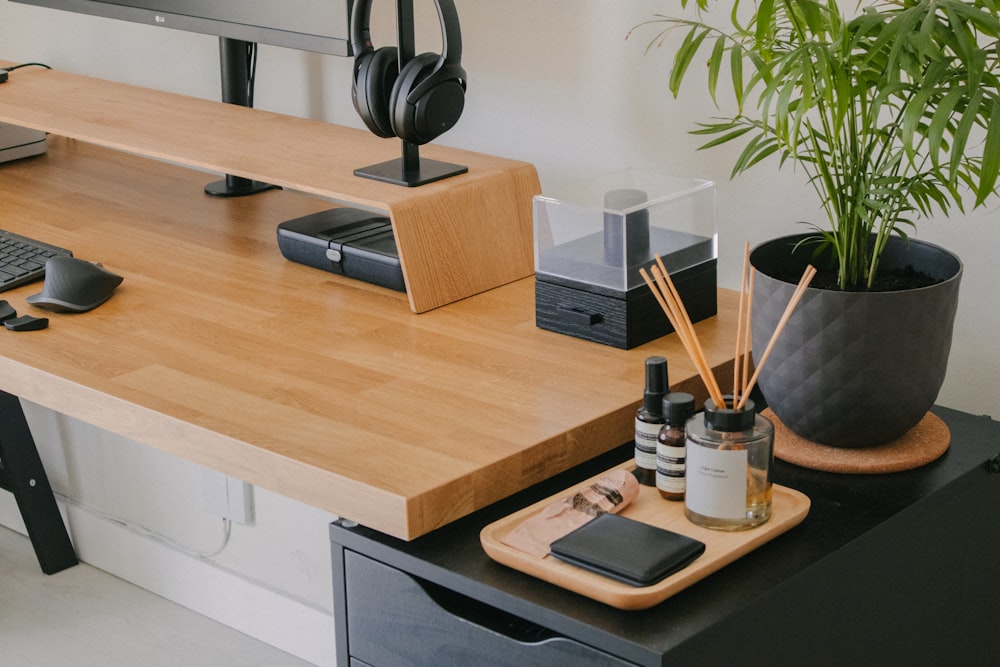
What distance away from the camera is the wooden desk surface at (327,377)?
1082 mm

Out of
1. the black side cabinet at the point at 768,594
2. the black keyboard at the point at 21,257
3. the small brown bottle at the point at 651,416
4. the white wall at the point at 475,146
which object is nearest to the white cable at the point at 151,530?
the white wall at the point at 475,146

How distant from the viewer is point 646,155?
1650 millimetres

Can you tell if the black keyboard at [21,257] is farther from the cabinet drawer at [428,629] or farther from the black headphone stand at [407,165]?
the cabinet drawer at [428,629]

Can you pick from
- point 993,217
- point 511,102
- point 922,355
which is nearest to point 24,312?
point 511,102

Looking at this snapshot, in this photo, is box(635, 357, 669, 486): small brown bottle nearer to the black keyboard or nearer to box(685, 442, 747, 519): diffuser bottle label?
box(685, 442, 747, 519): diffuser bottle label

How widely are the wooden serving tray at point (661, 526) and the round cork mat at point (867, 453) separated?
85 millimetres

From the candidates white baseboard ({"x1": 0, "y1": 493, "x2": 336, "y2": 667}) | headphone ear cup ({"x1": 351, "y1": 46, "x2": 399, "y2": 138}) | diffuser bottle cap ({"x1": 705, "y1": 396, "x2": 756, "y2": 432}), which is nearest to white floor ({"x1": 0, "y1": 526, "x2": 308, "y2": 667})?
white baseboard ({"x1": 0, "y1": 493, "x2": 336, "y2": 667})

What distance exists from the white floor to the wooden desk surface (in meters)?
0.73

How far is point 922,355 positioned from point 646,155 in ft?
2.01

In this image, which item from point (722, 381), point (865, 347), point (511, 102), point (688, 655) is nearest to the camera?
point (688, 655)

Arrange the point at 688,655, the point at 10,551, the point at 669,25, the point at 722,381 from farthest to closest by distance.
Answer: the point at 10,551 → the point at 669,25 → the point at 722,381 → the point at 688,655

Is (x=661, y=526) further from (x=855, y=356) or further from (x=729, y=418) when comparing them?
(x=855, y=356)

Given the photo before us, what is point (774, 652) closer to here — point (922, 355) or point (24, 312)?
point (922, 355)

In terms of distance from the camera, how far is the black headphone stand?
1.49 m
